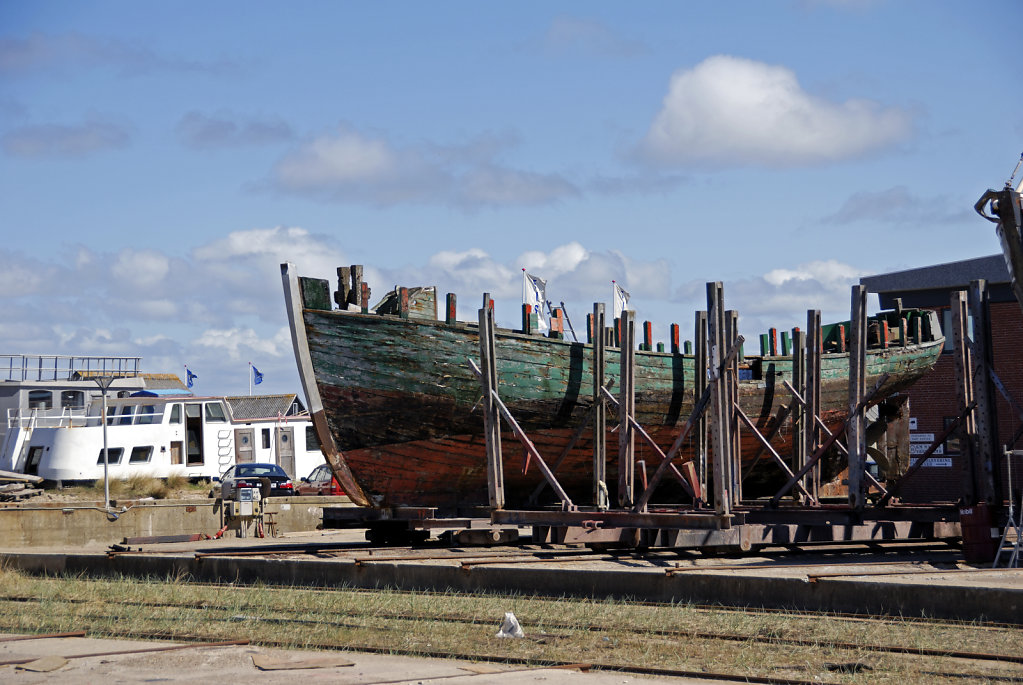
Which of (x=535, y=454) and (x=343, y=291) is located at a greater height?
(x=343, y=291)

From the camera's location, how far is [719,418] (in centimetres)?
1256

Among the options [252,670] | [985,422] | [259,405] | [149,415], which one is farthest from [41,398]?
[252,670]

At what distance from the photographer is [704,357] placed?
50.4 feet

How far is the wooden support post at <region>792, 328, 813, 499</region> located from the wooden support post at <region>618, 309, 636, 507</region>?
2.79m

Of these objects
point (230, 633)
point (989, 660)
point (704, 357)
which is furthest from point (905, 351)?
point (230, 633)

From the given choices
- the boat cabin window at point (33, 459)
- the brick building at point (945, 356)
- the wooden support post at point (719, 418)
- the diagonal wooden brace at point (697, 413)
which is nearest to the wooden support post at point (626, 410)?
the diagonal wooden brace at point (697, 413)

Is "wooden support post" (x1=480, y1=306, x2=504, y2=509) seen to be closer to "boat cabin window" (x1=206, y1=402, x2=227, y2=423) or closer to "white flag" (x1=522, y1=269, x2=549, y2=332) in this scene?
"white flag" (x1=522, y1=269, x2=549, y2=332)

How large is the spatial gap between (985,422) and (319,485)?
24.3 meters

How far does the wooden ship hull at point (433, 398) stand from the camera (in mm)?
15016

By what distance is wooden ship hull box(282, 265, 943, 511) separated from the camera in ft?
49.3

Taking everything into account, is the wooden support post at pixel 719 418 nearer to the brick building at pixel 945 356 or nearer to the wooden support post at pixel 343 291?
the wooden support post at pixel 343 291

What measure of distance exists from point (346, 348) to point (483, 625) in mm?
6789

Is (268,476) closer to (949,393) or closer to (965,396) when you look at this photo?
(949,393)

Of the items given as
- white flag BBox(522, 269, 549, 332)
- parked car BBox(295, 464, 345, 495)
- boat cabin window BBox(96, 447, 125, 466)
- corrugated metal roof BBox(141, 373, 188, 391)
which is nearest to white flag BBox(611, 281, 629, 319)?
white flag BBox(522, 269, 549, 332)
